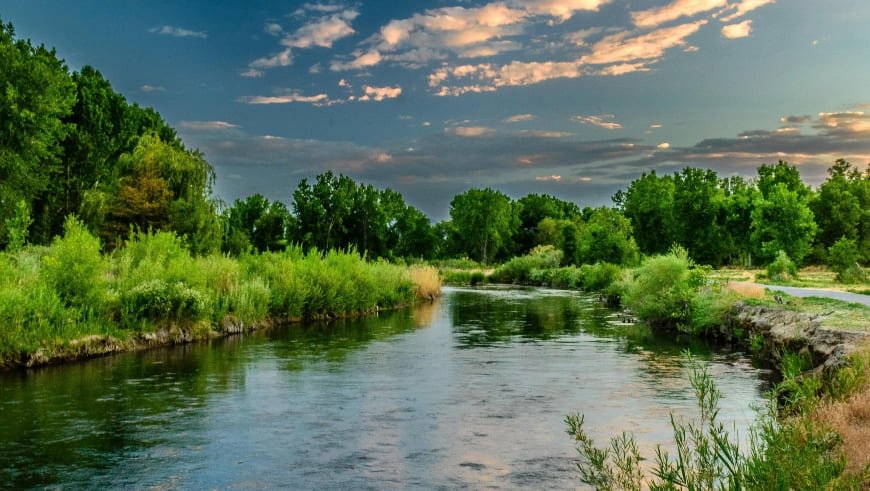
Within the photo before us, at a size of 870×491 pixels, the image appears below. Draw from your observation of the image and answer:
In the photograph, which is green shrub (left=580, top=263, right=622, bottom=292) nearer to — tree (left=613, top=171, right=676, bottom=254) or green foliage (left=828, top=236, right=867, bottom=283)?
green foliage (left=828, top=236, right=867, bottom=283)

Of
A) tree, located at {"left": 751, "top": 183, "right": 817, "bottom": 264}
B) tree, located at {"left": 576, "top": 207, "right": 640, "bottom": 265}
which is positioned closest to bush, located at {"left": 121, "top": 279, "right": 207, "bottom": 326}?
tree, located at {"left": 751, "top": 183, "right": 817, "bottom": 264}

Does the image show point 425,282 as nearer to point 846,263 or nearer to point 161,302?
point 846,263

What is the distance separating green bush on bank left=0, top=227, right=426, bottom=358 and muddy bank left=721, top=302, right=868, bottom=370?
17.2 m

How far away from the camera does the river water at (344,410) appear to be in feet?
31.0

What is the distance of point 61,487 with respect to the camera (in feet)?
28.8

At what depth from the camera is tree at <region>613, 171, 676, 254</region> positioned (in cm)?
8120

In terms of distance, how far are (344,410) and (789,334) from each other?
12182 millimetres

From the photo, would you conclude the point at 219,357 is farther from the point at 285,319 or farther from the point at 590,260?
the point at 590,260

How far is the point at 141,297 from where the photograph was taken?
845 inches

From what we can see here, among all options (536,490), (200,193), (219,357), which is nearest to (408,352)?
(219,357)

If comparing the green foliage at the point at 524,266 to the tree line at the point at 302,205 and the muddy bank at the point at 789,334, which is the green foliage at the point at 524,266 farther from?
the muddy bank at the point at 789,334

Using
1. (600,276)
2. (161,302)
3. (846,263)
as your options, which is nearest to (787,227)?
(600,276)

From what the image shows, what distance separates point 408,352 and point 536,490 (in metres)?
12.6

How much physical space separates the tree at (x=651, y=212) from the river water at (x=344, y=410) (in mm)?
60972
